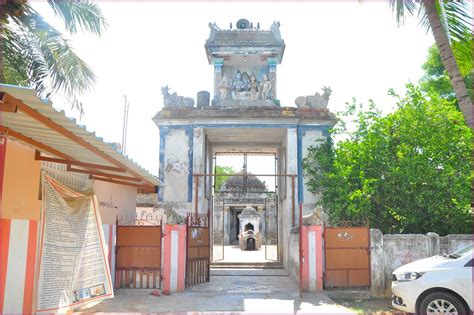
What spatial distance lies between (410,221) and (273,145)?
8.03 m

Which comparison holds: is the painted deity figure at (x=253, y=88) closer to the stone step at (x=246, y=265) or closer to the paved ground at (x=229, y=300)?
the stone step at (x=246, y=265)

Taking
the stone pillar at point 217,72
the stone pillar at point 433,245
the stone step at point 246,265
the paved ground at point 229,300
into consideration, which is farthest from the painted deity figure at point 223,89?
the stone pillar at point 433,245

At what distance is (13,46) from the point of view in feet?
33.8

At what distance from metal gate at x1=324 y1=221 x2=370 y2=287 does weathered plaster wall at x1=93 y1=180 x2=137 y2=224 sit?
590 centimetres

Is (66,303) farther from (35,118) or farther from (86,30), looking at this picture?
(86,30)

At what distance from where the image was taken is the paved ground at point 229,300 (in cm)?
979

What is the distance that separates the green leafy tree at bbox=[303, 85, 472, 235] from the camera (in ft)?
43.8

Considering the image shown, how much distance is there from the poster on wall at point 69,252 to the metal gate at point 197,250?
149 inches

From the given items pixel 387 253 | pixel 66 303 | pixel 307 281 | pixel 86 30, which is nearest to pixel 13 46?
pixel 86 30

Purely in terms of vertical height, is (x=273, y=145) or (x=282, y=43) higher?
(x=282, y=43)

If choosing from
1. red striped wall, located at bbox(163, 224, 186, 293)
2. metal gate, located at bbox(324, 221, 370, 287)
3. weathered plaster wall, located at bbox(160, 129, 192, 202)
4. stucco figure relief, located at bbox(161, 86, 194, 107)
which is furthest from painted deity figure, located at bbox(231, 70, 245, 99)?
metal gate, located at bbox(324, 221, 370, 287)

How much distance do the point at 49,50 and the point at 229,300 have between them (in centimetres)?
742

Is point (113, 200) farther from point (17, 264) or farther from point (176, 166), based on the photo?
point (17, 264)

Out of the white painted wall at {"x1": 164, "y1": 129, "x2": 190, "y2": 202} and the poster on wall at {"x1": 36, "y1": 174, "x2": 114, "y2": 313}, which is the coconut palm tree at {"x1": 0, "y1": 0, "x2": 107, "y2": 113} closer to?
the poster on wall at {"x1": 36, "y1": 174, "x2": 114, "y2": 313}
